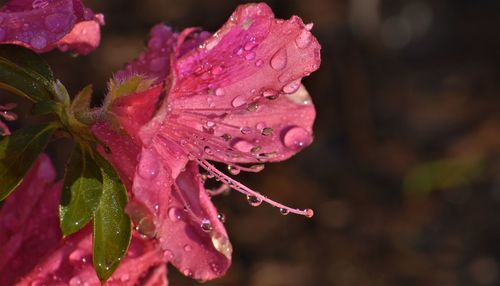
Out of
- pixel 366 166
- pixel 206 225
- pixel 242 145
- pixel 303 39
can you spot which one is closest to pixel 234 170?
pixel 242 145

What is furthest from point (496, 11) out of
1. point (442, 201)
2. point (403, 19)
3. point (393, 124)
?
point (442, 201)

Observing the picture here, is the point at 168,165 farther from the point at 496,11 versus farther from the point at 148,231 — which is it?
the point at 496,11

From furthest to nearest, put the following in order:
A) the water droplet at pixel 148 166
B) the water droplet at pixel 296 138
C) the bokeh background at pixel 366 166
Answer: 1. the bokeh background at pixel 366 166
2. the water droplet at pixel 296 138
3. the water droplet at pixel 148 166

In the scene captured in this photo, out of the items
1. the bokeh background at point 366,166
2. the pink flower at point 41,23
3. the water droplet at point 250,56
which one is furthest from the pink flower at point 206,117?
the bokeh background at point 366,166

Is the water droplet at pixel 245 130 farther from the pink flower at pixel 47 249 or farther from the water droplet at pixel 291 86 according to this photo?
the pink flower at pixel 47 249

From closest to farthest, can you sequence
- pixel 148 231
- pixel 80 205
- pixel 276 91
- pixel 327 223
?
pixel 148 231, pixel 80 205, pixel 276 91, pixel 327 223

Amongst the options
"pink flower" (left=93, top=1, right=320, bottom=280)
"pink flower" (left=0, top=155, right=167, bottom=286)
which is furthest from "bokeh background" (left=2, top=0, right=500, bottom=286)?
"pink flower" (left=93, top=1, right=320, bottom=280)

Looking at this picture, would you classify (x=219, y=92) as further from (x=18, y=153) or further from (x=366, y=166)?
(x=366, y=166)
